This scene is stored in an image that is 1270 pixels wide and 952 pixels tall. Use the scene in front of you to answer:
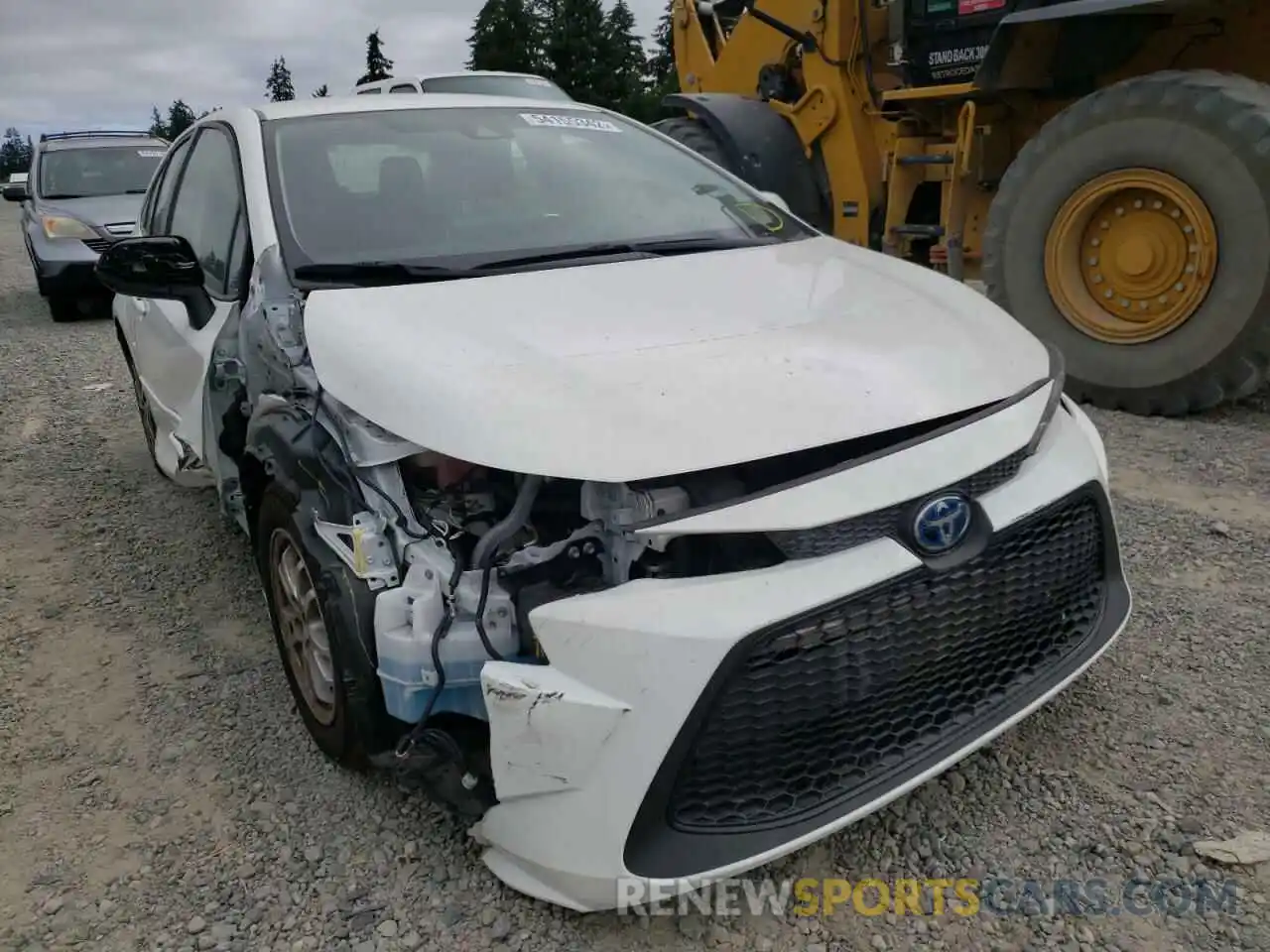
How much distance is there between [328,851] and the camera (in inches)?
93.4

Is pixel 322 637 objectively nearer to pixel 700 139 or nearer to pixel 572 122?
pixel 572 122

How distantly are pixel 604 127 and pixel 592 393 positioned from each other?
1966 mm

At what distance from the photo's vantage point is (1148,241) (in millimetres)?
4840

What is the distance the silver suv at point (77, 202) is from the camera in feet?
29.9

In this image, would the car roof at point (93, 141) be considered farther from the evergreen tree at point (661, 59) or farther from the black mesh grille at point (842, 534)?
the evergreen tree at point (661, 59)

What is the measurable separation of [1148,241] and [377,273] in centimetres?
383

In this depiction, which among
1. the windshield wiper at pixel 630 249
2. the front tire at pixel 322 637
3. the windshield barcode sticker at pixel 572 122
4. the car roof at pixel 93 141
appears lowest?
the front tire at pixel 322 637

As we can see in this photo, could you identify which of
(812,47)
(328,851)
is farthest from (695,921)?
(812,47)

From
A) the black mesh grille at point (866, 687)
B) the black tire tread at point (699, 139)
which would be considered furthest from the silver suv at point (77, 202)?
the black mesh grille at point (866, 687)

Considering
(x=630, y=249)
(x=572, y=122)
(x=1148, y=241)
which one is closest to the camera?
(x=630, y=249)

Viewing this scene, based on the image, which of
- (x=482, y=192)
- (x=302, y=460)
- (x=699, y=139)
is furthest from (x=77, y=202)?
(x=302, y=460)

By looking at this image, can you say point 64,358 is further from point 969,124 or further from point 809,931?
point 809,931

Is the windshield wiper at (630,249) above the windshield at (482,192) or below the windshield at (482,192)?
below

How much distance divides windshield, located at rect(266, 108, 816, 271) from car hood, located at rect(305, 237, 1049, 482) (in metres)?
0.26
